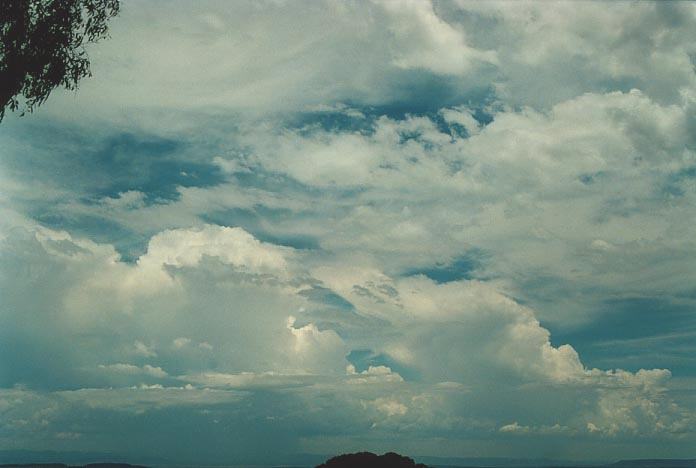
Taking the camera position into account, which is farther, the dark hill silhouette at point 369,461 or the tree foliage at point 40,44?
the dark hill silhouette at point 369,461

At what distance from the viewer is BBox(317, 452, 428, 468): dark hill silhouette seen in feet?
186

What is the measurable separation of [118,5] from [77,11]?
77.5 inches

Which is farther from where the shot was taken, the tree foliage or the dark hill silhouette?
the dark hill silhouette

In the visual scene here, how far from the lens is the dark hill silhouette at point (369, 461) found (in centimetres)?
5669

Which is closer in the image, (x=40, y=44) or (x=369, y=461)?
(x=40, y=44)

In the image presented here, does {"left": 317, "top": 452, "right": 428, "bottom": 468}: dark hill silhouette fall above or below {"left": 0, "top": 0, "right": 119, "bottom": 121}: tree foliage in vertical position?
below

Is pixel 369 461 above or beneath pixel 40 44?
beneath

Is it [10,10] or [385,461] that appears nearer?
[10,10]

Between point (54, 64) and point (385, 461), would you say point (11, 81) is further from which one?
point (385, 461)

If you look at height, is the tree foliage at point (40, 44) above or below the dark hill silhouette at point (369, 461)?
above

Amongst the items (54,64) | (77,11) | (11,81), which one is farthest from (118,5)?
(11,81)

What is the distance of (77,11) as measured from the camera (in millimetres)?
31344

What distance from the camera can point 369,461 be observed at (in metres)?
57.0

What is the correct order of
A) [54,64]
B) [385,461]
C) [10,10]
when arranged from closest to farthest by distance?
1. [10,10]
2. [54,64]
3. [385,461]
